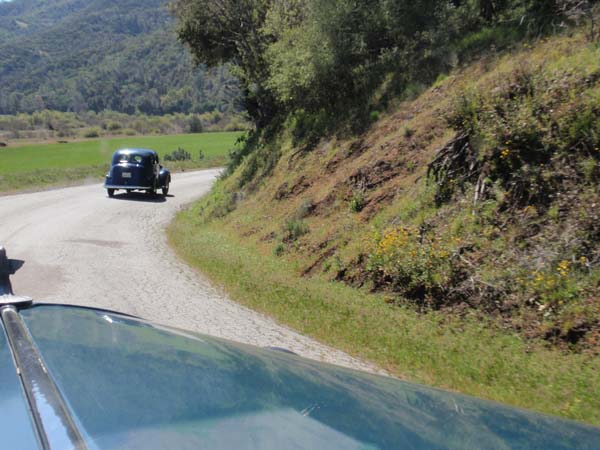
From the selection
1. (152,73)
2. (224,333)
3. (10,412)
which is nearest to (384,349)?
(224,333)

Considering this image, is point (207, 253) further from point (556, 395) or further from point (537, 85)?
point (556, 395)

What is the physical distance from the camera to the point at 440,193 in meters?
9.97

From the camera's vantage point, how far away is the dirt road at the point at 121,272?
828 centimetres

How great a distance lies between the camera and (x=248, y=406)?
7.47 feet

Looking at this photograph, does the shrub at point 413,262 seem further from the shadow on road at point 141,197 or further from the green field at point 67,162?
the green field at point 67,162

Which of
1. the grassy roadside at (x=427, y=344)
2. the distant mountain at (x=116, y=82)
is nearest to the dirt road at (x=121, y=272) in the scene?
the grassy roadside at (x=427, y=344)

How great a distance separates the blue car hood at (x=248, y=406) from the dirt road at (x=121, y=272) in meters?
4.08

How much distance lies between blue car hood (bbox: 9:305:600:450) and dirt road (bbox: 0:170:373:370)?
13.4 ft

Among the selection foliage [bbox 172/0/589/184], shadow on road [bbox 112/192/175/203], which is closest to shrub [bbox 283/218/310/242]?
foliage [bbox 172/0/589/184]

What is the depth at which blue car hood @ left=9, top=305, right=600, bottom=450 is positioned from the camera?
2.01m

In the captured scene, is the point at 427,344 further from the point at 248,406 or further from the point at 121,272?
the point at 121,272

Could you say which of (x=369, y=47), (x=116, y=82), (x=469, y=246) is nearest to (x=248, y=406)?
(x=469, y=246)

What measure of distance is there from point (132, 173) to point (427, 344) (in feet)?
65.2

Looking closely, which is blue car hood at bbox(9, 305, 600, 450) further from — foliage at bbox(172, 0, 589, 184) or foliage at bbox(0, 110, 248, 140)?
foliage at bbox(0, 110, 248, 140)
